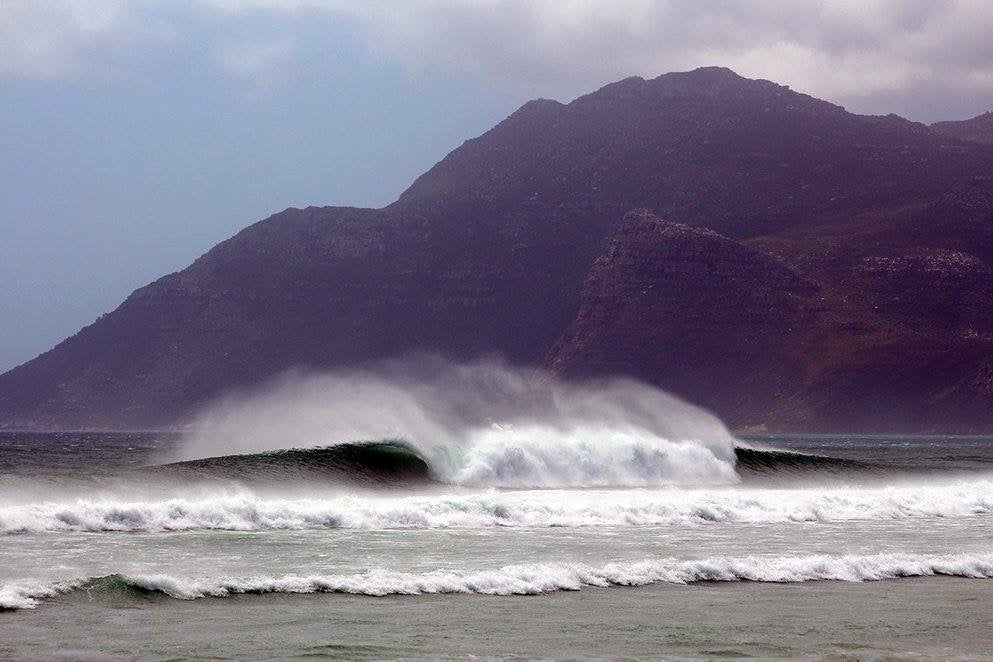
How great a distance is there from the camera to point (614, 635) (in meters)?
13.5

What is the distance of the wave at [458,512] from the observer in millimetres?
22344

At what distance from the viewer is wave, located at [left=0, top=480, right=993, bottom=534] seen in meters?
22.3

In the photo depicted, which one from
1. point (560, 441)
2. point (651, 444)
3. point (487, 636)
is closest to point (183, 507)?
point (487, 636)

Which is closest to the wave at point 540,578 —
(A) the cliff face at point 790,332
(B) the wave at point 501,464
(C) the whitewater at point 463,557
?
(C) the whitewater at point 463,557

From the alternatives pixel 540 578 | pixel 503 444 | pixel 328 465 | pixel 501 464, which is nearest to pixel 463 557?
pixel 540 578

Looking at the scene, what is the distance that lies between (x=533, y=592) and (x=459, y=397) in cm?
16852

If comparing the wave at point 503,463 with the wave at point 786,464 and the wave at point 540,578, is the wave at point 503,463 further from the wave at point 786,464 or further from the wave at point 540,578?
the wave at point 540,578

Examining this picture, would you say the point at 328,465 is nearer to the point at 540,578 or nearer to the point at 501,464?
the point at 501,464

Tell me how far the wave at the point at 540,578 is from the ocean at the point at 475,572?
40 mm

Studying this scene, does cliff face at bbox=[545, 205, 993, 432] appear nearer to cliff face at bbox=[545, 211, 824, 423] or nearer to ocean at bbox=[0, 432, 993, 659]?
cliff face at bbox=[545, 211, 824, 423]

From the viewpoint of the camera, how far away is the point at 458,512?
81.6 feet

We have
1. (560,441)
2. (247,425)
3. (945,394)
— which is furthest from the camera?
(945,394)

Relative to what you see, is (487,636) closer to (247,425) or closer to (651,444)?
(651,444)

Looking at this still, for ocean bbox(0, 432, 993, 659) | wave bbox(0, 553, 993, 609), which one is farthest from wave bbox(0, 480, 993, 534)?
wave bbox(0, 553, 993, 609)
